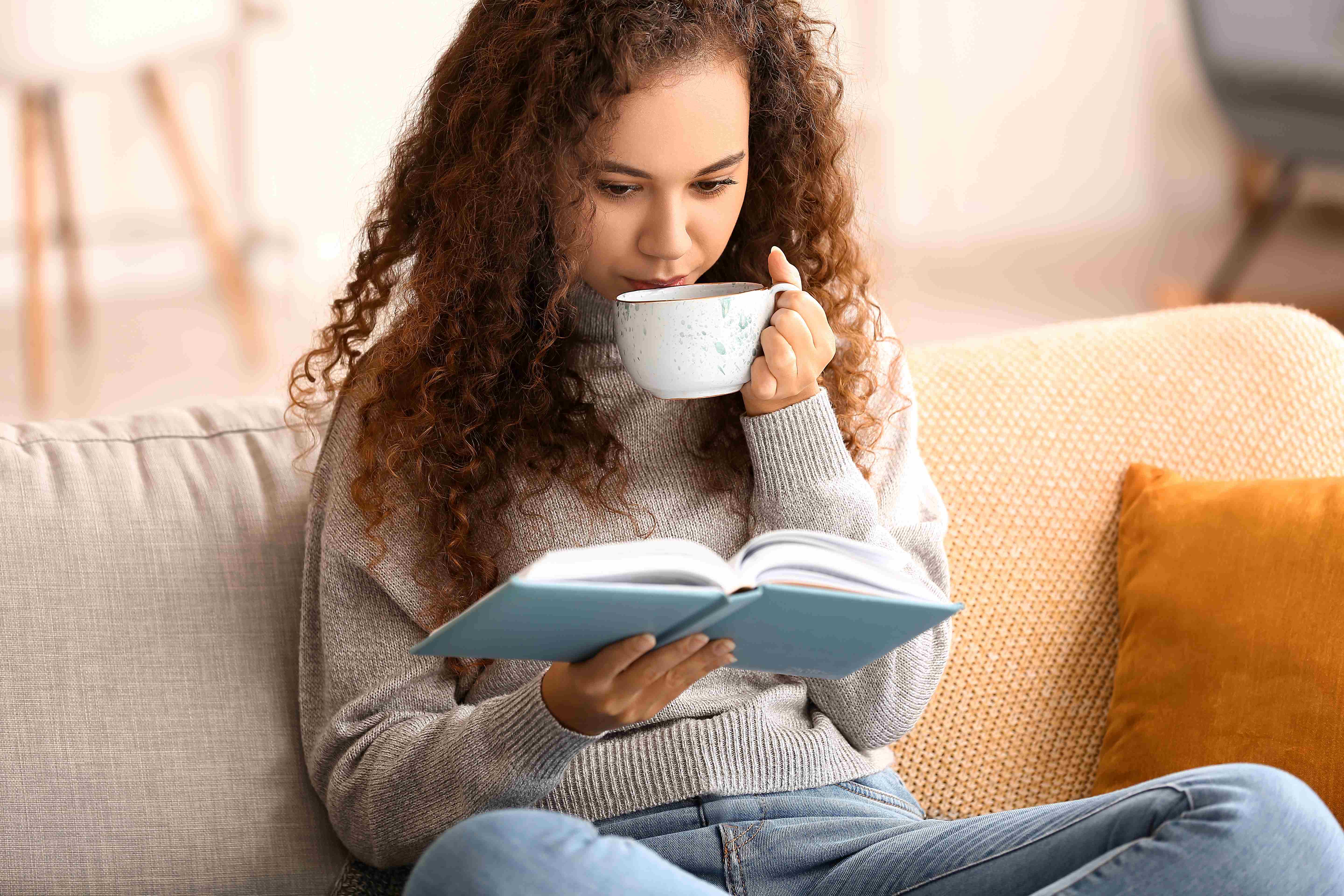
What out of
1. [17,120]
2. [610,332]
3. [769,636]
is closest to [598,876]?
[769,636]

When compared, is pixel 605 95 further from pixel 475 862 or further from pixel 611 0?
pixel 475 862

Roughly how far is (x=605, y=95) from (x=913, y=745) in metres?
0.68

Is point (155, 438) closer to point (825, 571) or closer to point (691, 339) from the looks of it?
point (691, 339)

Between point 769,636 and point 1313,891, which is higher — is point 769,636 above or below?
above

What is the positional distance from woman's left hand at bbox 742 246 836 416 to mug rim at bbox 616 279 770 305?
24 mm

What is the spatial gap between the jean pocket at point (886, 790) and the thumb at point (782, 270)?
42cm

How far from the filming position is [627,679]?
0.88 m

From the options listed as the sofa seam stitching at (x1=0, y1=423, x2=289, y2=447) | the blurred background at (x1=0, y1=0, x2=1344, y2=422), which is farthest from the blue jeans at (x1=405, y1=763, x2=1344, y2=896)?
the blurred background at (x1=0, y1=0, x2=1344, y2=422)

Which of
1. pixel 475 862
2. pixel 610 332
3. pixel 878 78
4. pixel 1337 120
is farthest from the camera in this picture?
pixel 878 78

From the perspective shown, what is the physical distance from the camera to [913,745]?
1304 millimetres

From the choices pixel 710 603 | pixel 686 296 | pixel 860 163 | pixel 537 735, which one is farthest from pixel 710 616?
pixel 860 163

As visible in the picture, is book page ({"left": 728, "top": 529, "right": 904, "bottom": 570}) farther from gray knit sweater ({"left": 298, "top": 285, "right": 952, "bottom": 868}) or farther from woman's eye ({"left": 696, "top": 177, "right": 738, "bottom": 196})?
woman's eye ({"left": 696, "top": 177, "right": 738, "bottom": 196})

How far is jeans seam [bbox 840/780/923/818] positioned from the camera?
3.68 feet

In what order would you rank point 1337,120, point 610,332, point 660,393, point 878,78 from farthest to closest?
point 878,78
point 1337,120
point 610,332
point 660,393
